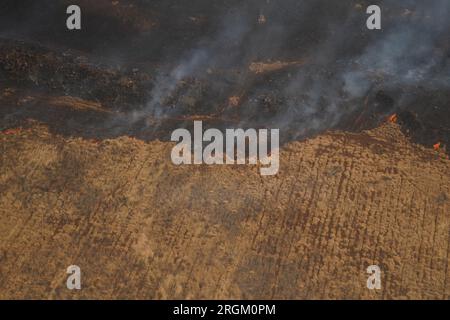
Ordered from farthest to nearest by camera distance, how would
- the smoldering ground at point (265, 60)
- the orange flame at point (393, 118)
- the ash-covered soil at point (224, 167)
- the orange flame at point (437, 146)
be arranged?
the smoldering ground at point (265, 60) → the orange flame at point (393, 118) → the orange flame at point (437, 146) → the ash-covered soil at point (224, 167)

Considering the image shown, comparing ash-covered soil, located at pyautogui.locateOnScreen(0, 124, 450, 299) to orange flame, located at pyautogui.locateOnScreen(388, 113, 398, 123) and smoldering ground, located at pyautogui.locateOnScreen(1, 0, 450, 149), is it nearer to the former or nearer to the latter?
orange flame, located at pyautogui.locateOnScreen(388, 113, 398, 123)

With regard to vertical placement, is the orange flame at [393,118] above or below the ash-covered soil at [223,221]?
above

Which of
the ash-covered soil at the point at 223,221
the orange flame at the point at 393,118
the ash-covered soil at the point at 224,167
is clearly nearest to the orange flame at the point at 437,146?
the ash-covered soil at the point at 224,167

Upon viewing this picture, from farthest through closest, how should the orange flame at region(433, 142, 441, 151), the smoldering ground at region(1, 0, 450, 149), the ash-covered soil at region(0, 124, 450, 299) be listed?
the smoldering ground at region(1, 0, 450, 149)
the orange flame at region(433, 142, 441, 151)
the ash-covered soil at region(0, 124, 450, 299)

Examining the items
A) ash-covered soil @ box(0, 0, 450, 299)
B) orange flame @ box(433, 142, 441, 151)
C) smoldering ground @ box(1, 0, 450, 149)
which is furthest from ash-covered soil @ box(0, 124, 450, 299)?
smoldering ground @ box(1, 0, 450, 149)

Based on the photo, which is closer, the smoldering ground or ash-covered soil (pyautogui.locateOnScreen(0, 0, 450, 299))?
ash-covered soil (pyautogui.locateOnScreen(0, 0, 450, 299))

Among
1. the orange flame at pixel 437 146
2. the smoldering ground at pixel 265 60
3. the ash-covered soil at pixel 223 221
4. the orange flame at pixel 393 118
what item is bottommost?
the ash-covered soil at pixel 223 221

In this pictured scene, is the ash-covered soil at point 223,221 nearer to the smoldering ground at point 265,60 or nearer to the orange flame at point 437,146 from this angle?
the orange flame at point 437,146
